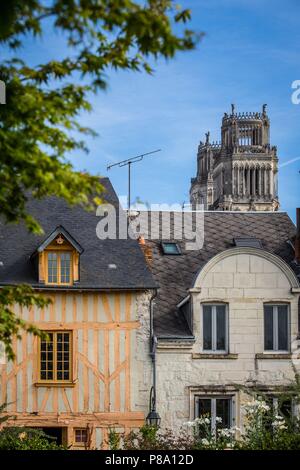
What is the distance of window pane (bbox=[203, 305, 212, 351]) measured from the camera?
78.4 feet

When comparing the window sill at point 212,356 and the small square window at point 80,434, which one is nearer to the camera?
the small square window at point 80,434

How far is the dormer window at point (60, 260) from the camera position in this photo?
23.4 metres

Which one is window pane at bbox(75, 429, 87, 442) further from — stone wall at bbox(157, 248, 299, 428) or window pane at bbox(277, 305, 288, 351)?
window pane at bbox(277, 305, 288, 351)

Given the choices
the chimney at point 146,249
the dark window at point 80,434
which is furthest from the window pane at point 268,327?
the dark window at point 80,434

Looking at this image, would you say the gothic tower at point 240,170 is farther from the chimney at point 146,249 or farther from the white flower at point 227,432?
the white flower at point 227,432

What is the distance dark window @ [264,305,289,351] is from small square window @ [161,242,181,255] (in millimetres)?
3359

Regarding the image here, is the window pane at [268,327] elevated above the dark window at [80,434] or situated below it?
above

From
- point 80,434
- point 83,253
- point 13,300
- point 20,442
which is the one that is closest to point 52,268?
point 83,253

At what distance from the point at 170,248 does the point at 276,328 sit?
160 inches

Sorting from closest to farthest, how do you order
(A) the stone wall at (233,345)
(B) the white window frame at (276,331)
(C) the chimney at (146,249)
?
(A) the stone wall at (233,345), (B) the white window frame at (276,331), (C) the chimney at (146,249)

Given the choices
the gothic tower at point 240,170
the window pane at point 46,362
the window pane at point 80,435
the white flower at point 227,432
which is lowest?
the window pane at point 80,435

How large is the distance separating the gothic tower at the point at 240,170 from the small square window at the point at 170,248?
11078 cm

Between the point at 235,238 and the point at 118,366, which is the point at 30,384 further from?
the point at 235,238

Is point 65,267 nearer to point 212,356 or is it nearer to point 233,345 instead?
point 212,356
